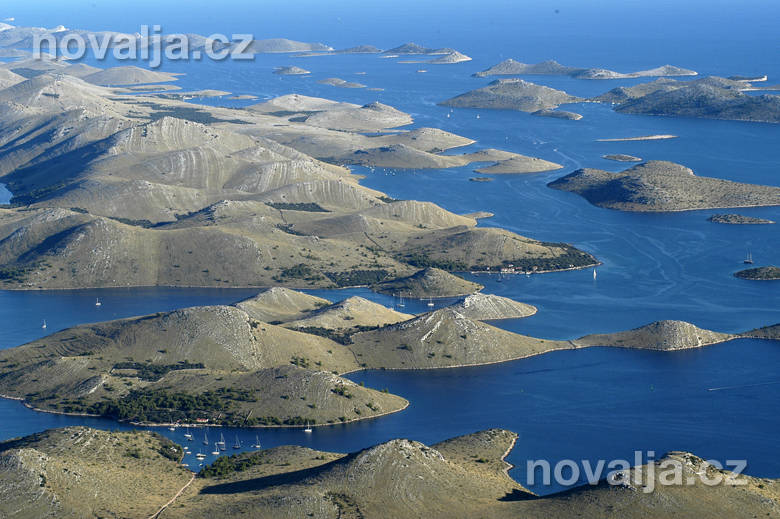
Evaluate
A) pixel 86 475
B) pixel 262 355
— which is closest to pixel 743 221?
→ pixel 262 355

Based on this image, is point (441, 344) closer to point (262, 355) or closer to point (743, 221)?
point (262, 355)

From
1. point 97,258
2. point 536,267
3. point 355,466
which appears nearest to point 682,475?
point 355,466

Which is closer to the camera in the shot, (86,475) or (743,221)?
(86,475)

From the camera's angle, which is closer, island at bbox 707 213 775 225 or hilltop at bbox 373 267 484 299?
hilltop at bbox 373 267 484 299

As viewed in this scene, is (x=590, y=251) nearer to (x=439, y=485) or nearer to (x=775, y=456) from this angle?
(x=775, y=456)

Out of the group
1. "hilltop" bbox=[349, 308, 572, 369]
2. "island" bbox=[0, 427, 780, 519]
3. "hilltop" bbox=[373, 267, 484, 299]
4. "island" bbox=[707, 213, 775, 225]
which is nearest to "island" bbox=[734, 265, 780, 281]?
"island" bbox=[707, 213, 775, 225]

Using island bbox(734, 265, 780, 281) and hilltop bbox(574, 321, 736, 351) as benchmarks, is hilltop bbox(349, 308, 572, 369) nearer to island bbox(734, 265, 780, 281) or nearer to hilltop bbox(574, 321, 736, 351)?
hilltop bbox(574, 321, 736, 351)

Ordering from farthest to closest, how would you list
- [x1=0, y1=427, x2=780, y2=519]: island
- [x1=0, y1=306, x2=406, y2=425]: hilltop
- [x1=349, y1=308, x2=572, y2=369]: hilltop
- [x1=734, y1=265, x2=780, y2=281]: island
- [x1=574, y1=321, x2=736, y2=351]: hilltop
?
[x1=734, y1=265, x2=780, y2=281]: island → [x1=574, y1=321, x2=736, y2=351]: hilltop → [x1=349, y1=308, x2=572, y2=369]: hilltop → [x1=0, y1=306, x2=406, y2=425]: hilltop → [x1=0, y1=427, x2=780, y2=519]: island
